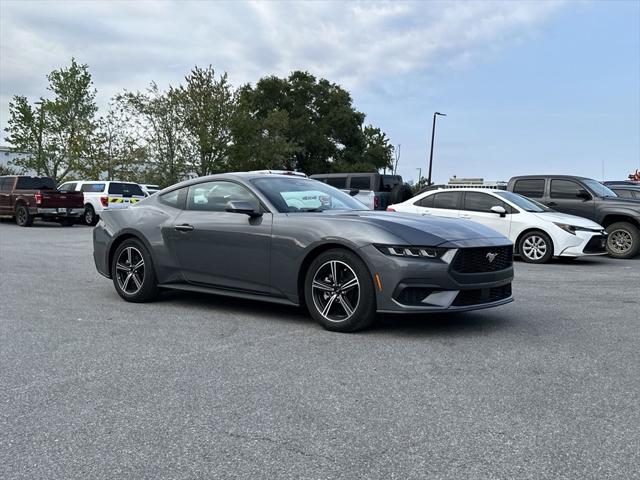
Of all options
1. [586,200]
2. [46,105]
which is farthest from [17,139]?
[586,200]

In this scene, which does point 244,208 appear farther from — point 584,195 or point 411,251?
point 584,195

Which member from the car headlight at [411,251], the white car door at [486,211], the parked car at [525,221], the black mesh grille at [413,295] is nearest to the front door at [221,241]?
the car headlight at [411,251]

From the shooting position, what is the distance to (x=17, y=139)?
1543 inches

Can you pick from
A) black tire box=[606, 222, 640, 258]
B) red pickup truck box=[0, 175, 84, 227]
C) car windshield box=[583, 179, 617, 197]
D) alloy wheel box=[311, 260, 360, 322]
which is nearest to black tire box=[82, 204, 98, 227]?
red pickup truck box=[0, 175, 84, 227]

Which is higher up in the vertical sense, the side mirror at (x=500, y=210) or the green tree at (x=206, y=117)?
the green tree at (x=206, y=117)

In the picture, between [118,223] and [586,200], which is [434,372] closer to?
[118,223]

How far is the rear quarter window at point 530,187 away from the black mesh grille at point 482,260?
31.4 feet

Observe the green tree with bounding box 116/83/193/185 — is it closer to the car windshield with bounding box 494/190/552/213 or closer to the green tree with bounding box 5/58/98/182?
the green tree with bounding box 5/58/98/182

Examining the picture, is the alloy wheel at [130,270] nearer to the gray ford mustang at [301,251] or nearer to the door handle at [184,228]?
the gray ford mustang at [301,251]

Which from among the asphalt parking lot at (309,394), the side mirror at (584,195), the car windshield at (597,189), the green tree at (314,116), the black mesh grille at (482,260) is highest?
the green tree at (314,116)

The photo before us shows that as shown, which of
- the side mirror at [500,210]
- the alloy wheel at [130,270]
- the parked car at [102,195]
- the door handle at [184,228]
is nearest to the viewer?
the door handle at [184,228]

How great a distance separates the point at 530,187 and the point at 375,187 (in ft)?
31.3

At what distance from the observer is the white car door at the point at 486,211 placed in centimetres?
1278

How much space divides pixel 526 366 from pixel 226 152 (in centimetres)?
3397
